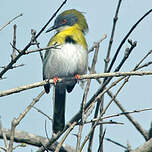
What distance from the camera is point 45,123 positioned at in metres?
4.11

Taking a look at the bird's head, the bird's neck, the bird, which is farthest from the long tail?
the bird's head

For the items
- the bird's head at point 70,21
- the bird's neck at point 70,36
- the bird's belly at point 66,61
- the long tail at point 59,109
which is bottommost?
the long tail at point 59,109

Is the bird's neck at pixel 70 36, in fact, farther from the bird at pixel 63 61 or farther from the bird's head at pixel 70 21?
the bird's head at pixel 70 21

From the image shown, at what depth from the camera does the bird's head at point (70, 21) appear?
681 centimetres

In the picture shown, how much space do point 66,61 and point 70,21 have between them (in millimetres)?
1273

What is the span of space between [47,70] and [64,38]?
0.60 meters

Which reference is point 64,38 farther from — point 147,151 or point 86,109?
point 147,151

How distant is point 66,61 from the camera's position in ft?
19.6

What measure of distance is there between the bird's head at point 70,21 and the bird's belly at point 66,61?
0.83 metres

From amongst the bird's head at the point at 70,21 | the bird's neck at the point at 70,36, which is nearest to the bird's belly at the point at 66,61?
the bird's neck at the point at 70,36

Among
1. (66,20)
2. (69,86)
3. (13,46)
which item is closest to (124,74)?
(13,46)

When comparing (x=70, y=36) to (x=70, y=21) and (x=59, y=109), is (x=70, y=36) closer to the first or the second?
(x=70, y=21)

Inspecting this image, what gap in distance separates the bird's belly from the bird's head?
827mm

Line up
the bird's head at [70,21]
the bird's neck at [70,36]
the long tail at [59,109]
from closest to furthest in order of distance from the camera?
the long tail at [59,109] < the bird's neck at [70,36] < the bird's head at [70,21]
